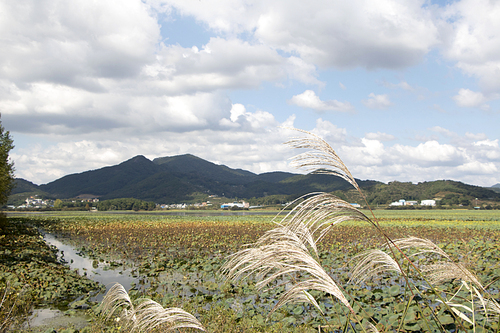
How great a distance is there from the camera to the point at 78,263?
16906mm

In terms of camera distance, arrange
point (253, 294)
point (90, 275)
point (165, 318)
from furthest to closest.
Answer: point (90, 275)
point (253, 294)
point (165, 318)

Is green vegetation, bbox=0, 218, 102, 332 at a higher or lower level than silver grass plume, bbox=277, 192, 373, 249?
lower

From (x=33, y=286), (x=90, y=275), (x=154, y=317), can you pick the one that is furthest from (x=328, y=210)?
(x=90, y=275)

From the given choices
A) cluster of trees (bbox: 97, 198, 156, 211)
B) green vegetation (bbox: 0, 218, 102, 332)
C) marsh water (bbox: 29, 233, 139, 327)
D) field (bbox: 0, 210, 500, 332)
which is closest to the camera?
field (bbox: 0, 210, 500, 332)

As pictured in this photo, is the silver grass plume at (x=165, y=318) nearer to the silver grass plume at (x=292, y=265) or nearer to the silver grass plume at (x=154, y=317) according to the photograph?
the silver grass plume at (x=154, y=317)

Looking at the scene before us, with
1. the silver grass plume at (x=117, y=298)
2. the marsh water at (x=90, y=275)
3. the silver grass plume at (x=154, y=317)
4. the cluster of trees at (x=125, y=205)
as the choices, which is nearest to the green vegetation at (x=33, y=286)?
the marsh water at (x=90, y=275)

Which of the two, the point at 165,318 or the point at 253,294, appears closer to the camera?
the point at 165,318

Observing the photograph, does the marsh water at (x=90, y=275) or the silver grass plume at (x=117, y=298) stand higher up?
the silver grass plume at (x=117, y=298)

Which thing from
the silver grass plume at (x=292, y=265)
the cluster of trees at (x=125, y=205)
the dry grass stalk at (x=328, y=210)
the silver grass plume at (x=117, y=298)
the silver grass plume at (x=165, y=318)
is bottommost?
the cluster of trees at (x=125, y=205)

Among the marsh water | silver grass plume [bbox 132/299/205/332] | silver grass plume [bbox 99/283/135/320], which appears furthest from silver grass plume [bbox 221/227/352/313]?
the marsh water

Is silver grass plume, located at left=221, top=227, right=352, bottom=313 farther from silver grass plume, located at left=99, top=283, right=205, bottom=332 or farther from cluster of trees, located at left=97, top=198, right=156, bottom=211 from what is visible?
cluster of trees, located at left=97, top=198, right=156, bottom=211

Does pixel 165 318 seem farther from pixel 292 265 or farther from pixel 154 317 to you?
pixel 292 265

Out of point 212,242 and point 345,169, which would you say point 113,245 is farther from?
point 345,169

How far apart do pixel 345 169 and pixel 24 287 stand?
37.2 ft
